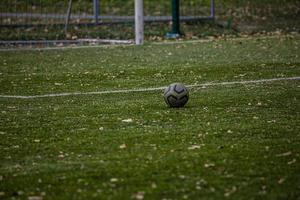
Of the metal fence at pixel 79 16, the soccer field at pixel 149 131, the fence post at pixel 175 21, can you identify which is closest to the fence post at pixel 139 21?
the metal fence at pixel 79 16

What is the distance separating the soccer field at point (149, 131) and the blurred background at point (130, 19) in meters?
7.65

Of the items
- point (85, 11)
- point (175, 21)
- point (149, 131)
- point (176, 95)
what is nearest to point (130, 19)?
point (85, 11)

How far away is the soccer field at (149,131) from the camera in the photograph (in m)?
7.05

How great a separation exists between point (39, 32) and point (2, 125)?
50.2ft

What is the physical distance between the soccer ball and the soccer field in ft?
0.39

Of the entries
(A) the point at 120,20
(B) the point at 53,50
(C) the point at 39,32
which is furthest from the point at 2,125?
(A) the point at 120,20

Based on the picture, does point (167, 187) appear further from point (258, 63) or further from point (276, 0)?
point (276, 0)

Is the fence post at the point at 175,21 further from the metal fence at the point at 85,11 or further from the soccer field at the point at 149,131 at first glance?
the soccer field at the point at 149,131

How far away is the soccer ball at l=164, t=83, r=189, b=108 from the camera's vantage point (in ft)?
36.4

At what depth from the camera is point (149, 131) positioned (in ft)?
31.3

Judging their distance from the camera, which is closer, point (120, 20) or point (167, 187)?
point (167, 187)

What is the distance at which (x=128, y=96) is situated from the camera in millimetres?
12750

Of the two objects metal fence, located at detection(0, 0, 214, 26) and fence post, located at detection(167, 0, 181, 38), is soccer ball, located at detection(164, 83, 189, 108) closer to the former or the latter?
fence post, located at detection(167, 0, 181, 38)

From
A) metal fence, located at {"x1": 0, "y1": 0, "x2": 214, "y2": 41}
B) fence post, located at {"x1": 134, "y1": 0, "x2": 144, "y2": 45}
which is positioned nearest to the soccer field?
fence post, located at {"x1": 134, "y1": 0, "x2": 144, "y2": 45}
